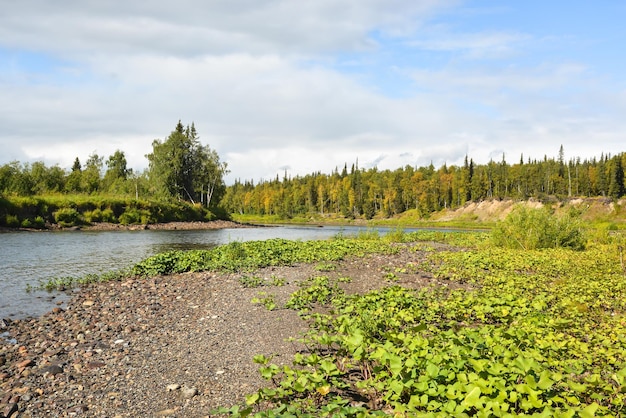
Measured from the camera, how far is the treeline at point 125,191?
46781 mm

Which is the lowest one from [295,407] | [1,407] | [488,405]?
[1,407]

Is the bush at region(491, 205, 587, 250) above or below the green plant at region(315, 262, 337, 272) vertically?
above

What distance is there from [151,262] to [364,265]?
8659 millimetres

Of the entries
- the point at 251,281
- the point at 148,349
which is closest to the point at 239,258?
the point at 251,281

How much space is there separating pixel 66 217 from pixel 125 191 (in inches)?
1233

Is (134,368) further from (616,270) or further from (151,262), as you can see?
(616,270)

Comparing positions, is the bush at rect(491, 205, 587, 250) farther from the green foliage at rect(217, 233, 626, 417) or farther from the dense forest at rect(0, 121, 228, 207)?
the dense forest at rect(0, 121, 228, 207)

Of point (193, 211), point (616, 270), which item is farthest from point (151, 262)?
point (193, 211)

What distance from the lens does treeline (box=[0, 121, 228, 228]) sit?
153ft

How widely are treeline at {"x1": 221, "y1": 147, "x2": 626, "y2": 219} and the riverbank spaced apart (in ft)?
312

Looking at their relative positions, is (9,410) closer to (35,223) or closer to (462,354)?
(462,354)

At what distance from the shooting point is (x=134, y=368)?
721 centimetres

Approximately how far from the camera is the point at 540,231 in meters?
23.2

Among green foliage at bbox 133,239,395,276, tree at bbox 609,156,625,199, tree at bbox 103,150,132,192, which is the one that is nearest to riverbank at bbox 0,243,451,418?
green foliage at bbox 133,239,395,276
